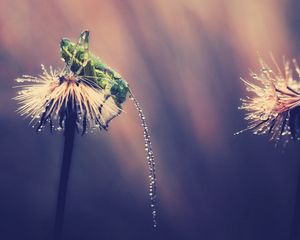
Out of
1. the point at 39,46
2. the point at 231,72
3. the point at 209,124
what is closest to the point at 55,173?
the point at 39,46

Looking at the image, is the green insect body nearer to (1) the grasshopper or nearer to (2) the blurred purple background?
(1) the grasshopper

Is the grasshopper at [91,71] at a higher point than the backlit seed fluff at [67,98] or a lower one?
higher

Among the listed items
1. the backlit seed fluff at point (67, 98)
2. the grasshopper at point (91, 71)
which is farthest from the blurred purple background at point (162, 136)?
the backlit seed fluff at point (67, 98)

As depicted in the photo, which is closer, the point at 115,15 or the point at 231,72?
the point at 115,15

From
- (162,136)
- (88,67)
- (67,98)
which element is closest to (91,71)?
(88,67)

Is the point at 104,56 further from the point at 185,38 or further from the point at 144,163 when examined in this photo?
the point at 144,163

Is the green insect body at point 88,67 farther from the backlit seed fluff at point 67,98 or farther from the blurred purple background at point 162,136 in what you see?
the blurred purple background at point 162,136
